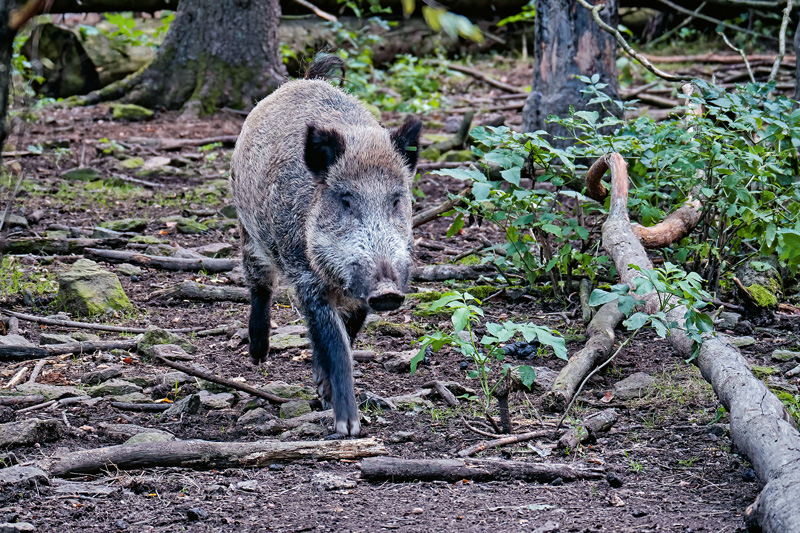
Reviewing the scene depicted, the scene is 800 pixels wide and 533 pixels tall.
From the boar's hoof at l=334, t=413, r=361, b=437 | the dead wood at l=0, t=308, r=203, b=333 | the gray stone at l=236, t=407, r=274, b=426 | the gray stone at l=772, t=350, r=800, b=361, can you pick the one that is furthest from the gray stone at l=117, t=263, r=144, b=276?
the gray stone at l=772, t=350, r=800, b=361

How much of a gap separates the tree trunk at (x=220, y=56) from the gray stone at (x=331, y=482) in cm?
806

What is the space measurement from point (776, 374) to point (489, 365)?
151 cm

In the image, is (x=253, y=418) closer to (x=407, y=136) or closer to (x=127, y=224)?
(x=407, y=136)

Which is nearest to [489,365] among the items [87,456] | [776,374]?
[776,374]

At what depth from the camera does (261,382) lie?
4871mm

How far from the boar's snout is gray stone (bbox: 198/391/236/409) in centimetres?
105

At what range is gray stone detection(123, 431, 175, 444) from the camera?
146 inches

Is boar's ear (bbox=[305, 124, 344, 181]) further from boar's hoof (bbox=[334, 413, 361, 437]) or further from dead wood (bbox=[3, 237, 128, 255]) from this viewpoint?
dead wood (bbox=[3, 237, 128, 255])

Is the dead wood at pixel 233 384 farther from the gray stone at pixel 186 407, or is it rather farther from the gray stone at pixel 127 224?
the gray stone at pixel 127 224

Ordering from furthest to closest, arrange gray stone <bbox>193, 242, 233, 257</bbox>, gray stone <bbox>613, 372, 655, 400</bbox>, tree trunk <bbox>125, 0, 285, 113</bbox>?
tree trunk <bbox>125, 0, 285, 113</bbox>
gray stone <bbox>193, 242, 233, 257</bbox>
gray stone <bbox>613, 372, 655, 400</bbox>

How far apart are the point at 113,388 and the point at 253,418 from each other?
0.81 meters

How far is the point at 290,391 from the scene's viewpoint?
467 centimetres

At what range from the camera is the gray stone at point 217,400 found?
4387 millimetres

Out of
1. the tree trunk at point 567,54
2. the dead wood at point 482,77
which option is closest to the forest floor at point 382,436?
the tree trunk at point 567,54
